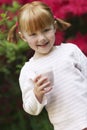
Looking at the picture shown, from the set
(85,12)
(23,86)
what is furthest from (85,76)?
(85,12)

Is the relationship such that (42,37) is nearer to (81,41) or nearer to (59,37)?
(81,41)

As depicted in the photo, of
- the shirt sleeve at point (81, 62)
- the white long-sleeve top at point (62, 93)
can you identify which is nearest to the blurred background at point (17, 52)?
the shirt sleeve at point (81, 62)

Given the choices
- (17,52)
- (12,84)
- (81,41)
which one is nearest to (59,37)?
(81,41)

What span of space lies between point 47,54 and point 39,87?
268mm

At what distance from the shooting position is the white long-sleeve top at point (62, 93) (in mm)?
3248

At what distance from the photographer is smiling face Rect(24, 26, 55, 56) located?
3223mm

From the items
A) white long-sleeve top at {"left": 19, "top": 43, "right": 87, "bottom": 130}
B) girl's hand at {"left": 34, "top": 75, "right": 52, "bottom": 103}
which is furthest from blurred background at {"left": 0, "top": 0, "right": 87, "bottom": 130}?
girl's hand at {"left": 34, "top": 75, "right": 52, "bottom": 103}

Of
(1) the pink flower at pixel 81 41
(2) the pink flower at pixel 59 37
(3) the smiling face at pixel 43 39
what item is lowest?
(2) the pink flower at pixel 59 37

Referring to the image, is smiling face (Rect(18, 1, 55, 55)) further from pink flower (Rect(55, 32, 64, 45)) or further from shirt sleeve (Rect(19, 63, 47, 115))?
pink flower (Rect(55, 32, 64, 45))

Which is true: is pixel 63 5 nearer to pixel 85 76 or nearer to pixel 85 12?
pixel 85 12

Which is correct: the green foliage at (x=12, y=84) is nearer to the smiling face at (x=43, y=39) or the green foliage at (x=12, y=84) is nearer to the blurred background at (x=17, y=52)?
the blurred background at (x=17, y=52)

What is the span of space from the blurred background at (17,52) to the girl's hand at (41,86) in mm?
1027

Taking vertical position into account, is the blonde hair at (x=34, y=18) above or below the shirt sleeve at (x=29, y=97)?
above

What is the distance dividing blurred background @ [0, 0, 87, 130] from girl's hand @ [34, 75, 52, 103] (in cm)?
103
